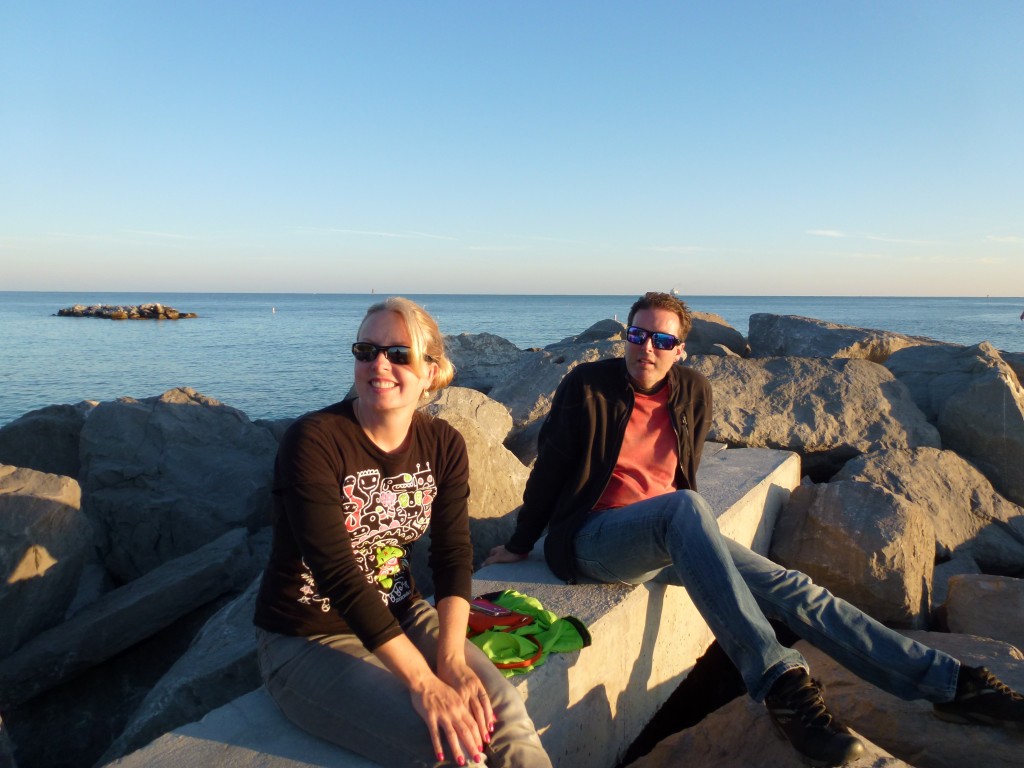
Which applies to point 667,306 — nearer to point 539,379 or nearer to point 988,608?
point 988,608

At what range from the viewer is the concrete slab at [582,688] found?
2.17m

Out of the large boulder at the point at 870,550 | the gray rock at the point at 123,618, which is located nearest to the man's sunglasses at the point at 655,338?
the large boulder at the point at 870,550

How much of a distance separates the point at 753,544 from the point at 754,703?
1.92m

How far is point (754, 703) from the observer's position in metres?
2.84

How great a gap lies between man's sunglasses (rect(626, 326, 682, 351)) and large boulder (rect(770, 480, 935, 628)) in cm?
176

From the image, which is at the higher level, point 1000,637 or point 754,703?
point 754,703

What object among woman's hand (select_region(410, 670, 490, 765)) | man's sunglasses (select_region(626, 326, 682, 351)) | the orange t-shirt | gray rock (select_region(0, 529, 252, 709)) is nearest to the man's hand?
the orange t-shirt

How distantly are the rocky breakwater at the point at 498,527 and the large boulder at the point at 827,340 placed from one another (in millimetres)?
34

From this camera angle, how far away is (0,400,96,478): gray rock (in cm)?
730

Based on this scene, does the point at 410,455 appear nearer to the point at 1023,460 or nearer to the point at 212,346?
the point at 1023,460

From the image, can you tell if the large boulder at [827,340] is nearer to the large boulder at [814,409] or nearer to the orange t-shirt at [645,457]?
the large boulder at [814,409]

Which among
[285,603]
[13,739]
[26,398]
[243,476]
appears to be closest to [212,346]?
[26,398]

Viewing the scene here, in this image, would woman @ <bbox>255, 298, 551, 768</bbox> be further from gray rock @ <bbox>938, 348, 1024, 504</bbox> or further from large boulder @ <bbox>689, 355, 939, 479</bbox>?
gray rock @ <bbox>938, 348, 1024, 504</bbox>

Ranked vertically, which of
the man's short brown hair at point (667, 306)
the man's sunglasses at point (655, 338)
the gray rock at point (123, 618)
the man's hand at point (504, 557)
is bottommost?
the gray rock at point (123, 618)
